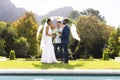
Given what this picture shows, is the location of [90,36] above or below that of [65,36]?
above

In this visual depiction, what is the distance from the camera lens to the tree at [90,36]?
4603cm

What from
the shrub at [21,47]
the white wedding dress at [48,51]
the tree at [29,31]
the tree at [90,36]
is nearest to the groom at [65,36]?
the white wedding dress at [48,51]

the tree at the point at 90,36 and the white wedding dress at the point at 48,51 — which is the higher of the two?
the tree at the point at 90,36

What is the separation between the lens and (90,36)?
46188 millimetres

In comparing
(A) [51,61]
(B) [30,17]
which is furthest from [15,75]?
(B) [30,17]

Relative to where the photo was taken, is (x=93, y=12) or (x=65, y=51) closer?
(x=65, y=51)

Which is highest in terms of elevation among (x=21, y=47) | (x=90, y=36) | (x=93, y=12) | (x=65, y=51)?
(x=93, y=12)

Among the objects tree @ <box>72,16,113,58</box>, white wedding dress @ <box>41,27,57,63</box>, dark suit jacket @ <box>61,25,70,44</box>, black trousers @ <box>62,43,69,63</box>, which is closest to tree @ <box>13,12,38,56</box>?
tree @ <box>72,16,113,58</box>

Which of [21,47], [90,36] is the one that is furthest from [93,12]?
[21,47]

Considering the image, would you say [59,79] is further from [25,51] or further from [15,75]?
[25,51]

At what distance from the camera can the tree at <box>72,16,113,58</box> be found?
46031 millimetres

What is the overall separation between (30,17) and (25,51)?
18.2 feet

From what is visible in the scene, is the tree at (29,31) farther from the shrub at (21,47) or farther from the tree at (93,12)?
the tree at (93,12)

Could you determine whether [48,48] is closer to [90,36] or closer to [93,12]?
[90,36]
